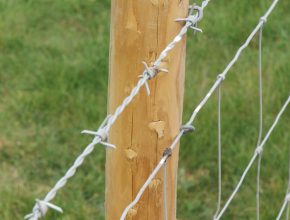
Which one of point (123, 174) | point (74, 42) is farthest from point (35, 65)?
point (123, 174)

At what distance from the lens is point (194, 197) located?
2.97 m

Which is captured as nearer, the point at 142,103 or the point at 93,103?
the point at 142,103

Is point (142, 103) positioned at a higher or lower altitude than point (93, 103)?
higher

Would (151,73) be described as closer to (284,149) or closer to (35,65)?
(284,149)

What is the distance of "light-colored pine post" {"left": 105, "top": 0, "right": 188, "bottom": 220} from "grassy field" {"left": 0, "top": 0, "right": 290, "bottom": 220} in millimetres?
1151

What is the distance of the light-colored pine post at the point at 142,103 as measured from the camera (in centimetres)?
147

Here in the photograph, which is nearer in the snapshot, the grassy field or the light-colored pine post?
the light-colored pine post

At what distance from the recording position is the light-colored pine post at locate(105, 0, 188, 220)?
4.82ft

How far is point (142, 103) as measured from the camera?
1514 millimetres

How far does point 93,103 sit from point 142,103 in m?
1.83

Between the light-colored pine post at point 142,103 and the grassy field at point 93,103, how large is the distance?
115 cm

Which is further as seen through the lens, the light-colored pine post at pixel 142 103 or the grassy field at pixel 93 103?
the grassy field at pixel 93 103

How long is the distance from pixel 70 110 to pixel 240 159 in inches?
33.8

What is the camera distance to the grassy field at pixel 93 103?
9.64 feet
